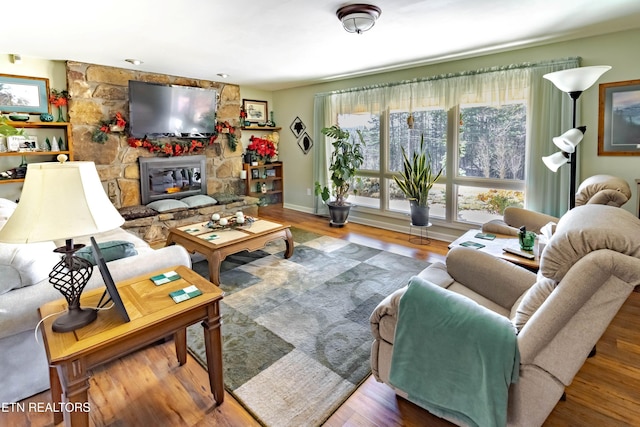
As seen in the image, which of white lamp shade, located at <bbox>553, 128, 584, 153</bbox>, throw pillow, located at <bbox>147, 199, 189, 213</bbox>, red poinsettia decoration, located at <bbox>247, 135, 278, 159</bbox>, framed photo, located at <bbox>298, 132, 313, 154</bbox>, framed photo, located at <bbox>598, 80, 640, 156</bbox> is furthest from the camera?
red poinsettia decoration, located at <bbox>247, 135, 278, 159</bbox>

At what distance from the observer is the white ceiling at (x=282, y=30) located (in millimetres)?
2668

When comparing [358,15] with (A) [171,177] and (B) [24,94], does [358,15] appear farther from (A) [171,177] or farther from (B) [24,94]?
(B) [24,94]

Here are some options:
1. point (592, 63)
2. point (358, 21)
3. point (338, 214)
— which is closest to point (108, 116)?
point (338, 214)

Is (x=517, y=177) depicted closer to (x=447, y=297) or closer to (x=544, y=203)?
(x=544, y=203)

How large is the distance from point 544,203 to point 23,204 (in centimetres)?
446

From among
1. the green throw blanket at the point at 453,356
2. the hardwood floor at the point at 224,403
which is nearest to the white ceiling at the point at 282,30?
the green throw blanket at the point at 453,356

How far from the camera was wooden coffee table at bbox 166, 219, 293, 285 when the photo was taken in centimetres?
328

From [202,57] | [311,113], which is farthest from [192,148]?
[311,113]

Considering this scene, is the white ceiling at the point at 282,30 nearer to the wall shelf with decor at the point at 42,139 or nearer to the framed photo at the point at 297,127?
the wall shelf with decor at the point at 42,139

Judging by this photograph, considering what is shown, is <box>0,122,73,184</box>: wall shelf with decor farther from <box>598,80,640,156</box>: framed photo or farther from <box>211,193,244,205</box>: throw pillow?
<box>598,80,640,156</box>: framed photo

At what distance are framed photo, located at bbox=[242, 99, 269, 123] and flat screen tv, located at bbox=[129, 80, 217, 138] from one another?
0.96 metres

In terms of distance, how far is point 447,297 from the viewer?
151 centimetres

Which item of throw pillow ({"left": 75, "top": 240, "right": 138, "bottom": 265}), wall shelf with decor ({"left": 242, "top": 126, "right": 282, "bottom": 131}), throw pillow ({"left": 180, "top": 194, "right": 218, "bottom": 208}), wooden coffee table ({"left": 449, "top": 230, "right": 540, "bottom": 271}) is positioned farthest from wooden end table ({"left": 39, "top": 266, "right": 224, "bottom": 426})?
wall shelf with decor ({"left": 242, "top": 126, "right": 282, "bottom": 131})

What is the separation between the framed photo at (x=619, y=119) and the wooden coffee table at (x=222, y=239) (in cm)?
346
